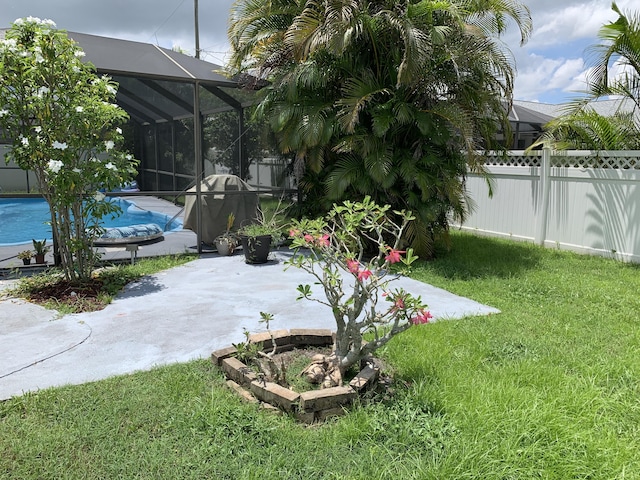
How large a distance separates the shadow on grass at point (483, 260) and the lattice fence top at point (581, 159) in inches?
56.7

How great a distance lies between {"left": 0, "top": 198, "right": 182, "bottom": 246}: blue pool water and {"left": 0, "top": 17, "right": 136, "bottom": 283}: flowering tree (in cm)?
132

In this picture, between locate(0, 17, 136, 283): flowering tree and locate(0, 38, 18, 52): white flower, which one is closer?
locate(0, 38, 18, 52): white flower

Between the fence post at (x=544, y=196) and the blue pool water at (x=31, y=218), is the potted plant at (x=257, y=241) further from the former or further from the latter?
the fence post at (x=544, y=196)

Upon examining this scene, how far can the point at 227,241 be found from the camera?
751 centimetres

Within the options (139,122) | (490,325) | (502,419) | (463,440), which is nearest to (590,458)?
(502,419)

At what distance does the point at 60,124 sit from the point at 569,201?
23.9ft

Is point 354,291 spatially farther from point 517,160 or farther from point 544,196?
point 517,160

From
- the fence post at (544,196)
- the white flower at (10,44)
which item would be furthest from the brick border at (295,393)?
the fence post at (544,196)

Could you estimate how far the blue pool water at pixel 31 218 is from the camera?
23.4 feet

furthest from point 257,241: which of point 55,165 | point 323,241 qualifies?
point 323,241

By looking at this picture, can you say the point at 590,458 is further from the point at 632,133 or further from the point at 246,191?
the point at 632,133

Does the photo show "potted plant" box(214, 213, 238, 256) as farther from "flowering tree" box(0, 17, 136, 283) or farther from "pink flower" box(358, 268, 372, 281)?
"pink flower" box(358, 268, 372, 281)

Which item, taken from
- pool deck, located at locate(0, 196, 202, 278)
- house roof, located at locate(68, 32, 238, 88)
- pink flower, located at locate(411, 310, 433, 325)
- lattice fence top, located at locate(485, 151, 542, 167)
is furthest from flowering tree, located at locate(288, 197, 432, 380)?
lattice fence top, located at locate(485, 151, 542, 167)

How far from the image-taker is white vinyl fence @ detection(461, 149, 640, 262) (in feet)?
23.7
